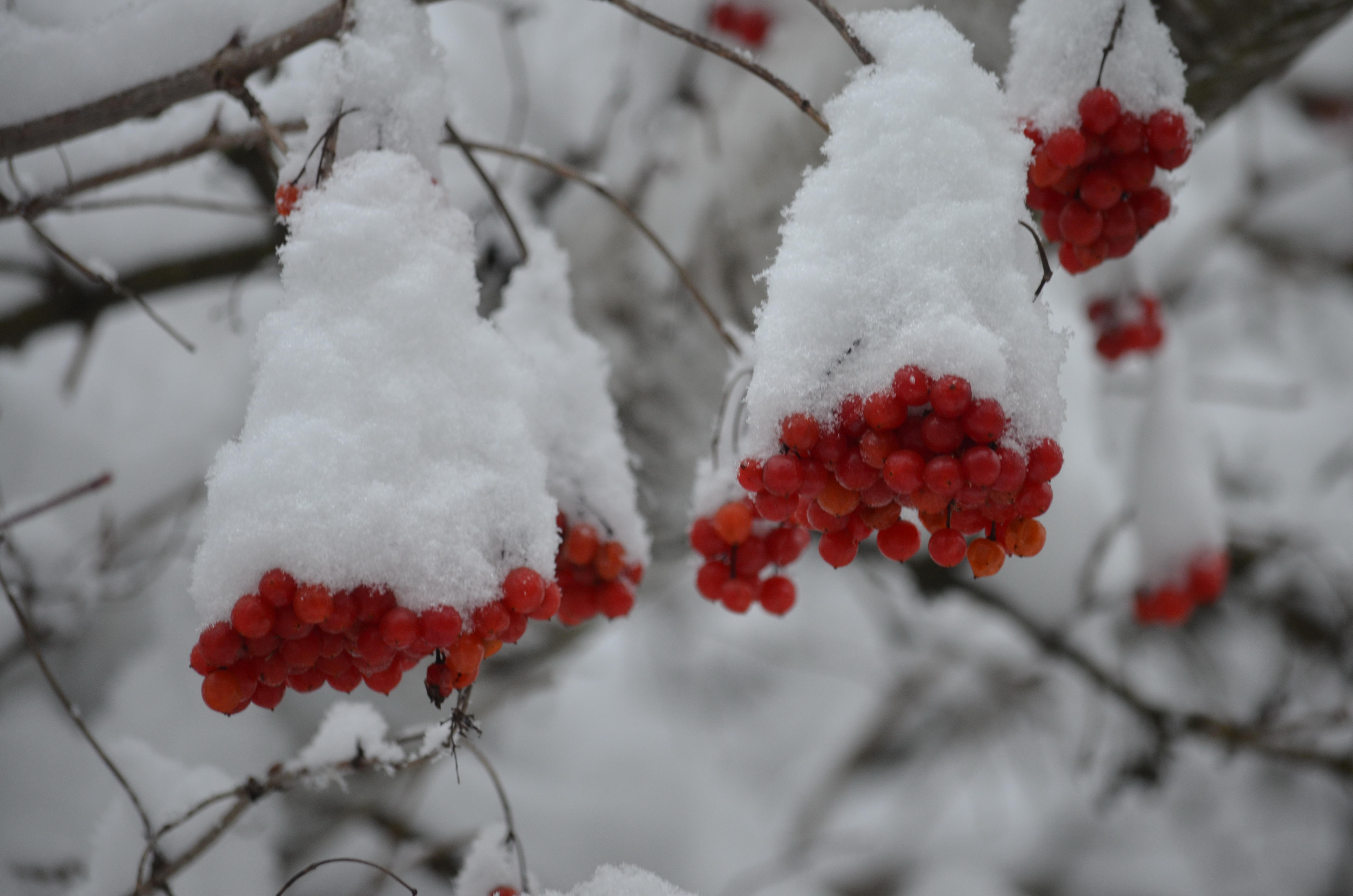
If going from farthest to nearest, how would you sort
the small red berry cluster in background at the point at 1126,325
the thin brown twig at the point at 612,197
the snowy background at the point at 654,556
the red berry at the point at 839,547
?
the small red berry cluster in background at the point at 1126,325 → the snowy background at the point at 654,556 → the thin brown twig at the point at 612,197 → the red berry at the point at 839,547

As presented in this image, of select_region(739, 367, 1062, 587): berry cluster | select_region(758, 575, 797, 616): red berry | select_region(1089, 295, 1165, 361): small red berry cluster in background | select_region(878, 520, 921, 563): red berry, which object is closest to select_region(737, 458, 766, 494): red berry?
select_region(739, 367, 1062, 587): berry cluster

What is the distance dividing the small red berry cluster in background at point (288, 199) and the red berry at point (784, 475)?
0.60m

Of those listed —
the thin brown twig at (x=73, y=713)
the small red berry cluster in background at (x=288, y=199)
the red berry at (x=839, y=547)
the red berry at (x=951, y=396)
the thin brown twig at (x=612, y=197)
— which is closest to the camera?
the red berry at (x=951, y=396)

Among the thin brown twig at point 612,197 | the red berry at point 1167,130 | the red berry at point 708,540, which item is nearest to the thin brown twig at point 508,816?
the red berry at point 708,540

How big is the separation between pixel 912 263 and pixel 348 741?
3.20ft

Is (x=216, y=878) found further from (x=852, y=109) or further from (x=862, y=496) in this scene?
(x=852, y=109)

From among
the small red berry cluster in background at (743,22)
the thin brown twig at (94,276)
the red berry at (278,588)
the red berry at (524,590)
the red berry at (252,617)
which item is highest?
the small red berry cluster in background at (743,22)

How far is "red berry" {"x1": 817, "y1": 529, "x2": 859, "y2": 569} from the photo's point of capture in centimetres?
78

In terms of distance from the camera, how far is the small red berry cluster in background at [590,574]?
102cm

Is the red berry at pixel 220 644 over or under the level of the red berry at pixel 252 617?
under

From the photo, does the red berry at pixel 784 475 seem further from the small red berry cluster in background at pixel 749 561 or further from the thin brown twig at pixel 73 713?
the thin brown twig at pixel 73 713

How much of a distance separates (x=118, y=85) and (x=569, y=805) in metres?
2.22

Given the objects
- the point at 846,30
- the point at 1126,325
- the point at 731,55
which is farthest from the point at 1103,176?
the point at 1126,325

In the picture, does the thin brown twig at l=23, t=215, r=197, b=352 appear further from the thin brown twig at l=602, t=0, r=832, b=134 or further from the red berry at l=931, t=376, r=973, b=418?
the red berry at l=931, t=376, r=973, b=418
